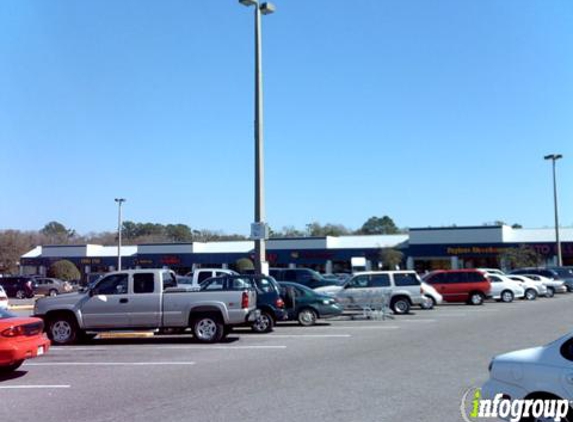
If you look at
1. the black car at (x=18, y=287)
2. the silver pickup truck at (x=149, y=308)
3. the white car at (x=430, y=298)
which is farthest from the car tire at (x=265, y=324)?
the black car at (x=18, y=287)

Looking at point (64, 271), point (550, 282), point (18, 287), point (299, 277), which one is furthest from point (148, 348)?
point (64, 271)

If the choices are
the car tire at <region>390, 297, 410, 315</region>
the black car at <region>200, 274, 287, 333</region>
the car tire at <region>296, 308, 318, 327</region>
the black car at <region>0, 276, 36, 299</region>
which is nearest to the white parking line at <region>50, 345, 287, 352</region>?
the black car at <region>200, 274, 287, 333</region>

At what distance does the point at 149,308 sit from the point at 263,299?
4.12 metres

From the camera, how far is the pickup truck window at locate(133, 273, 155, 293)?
16.6m

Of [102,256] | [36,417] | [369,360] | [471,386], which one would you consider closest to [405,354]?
[369,360]

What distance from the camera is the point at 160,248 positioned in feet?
268

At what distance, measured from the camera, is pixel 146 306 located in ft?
53.9

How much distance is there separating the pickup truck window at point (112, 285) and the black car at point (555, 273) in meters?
32.7

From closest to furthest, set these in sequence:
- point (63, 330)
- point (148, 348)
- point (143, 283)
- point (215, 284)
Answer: point (148, 348)
point (143, 283)
point (63, 330)
point (215, 284)

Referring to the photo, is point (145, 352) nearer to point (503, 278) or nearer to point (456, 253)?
point (503, 278)

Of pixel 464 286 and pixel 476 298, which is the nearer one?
pixel 476 298

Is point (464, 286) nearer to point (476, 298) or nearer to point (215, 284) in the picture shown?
point (476, 298)

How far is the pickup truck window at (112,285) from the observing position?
16672mm

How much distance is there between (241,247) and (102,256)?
62.0ft
